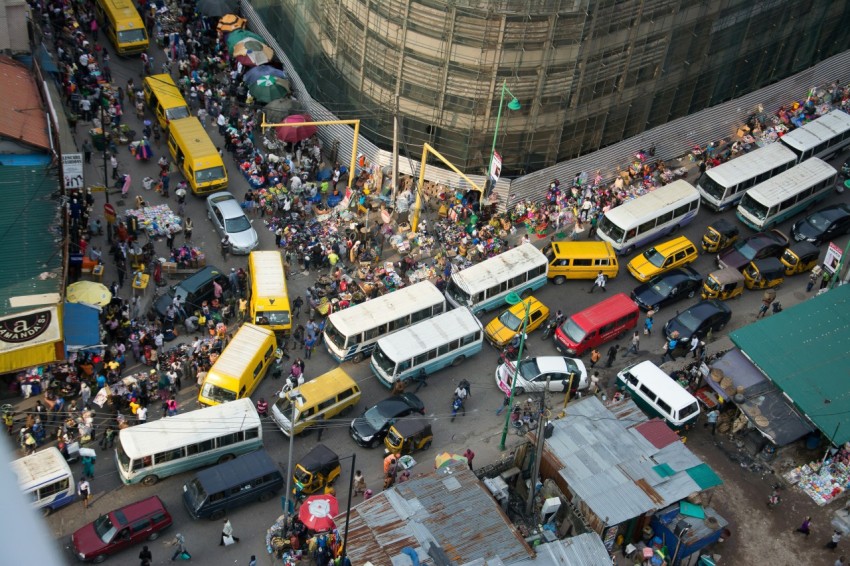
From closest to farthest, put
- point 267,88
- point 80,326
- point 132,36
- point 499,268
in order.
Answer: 1. point 80,326
2. point 499,268
3. point 267,88
4. point 132,36

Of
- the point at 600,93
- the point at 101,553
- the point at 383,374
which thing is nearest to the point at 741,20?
the point at 600,93

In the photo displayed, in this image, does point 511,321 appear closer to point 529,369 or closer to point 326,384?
point 529,369

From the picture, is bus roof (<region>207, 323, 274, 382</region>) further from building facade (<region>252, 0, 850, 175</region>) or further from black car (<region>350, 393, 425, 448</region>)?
building facade (<region>252, 0, 850, 175</region>)

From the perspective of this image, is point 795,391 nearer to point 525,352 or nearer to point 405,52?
point 525,352

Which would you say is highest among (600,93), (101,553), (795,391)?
(600,93)

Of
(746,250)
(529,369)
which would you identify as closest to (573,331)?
(529,369)

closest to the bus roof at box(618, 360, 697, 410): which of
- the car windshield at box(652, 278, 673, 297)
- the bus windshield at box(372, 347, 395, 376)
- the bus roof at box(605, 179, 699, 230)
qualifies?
the car windshield at box(652, 278, 673, 297)

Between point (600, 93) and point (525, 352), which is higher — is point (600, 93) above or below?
above
